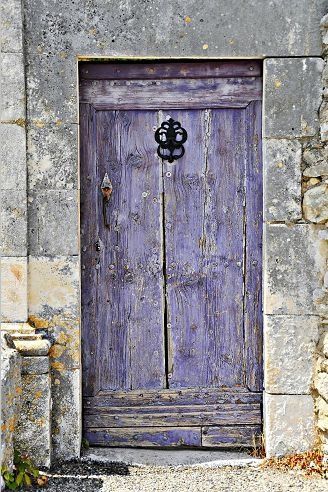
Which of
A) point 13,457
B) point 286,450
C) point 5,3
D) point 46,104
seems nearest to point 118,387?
point 13,457

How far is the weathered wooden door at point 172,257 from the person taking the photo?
4.21 meters

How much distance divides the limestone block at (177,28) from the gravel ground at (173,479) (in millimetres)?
2419

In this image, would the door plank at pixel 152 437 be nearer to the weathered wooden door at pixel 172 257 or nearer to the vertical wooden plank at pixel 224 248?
the weathered wooden door at pixel 172 257

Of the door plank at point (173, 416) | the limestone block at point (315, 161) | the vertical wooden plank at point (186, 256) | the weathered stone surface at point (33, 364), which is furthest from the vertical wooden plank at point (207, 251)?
the weathered stone surface at point (33, 364)

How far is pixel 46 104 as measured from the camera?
4.05 meters

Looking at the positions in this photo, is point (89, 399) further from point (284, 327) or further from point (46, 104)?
point (46, 104)

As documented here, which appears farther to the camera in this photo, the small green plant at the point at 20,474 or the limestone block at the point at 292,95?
the limestone block at the point at 292,95

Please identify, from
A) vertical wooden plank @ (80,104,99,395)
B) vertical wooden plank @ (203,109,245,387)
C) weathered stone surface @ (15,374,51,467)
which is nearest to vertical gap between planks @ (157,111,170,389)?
vertical wooden plank @ (203,109,245,387)

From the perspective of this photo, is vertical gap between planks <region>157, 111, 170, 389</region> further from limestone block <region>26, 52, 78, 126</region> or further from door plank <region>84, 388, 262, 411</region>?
limestone block <region>26, 52, 78, 126</region>

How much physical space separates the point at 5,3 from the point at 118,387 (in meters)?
2.39

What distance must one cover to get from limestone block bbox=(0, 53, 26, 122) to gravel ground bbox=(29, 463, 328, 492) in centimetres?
207

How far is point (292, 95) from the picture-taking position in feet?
13.3

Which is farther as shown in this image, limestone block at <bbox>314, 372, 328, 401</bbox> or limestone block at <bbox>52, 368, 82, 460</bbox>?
limestone block at <bbox>52, 368, 82, 460</bbox>

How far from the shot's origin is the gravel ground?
147 inches
